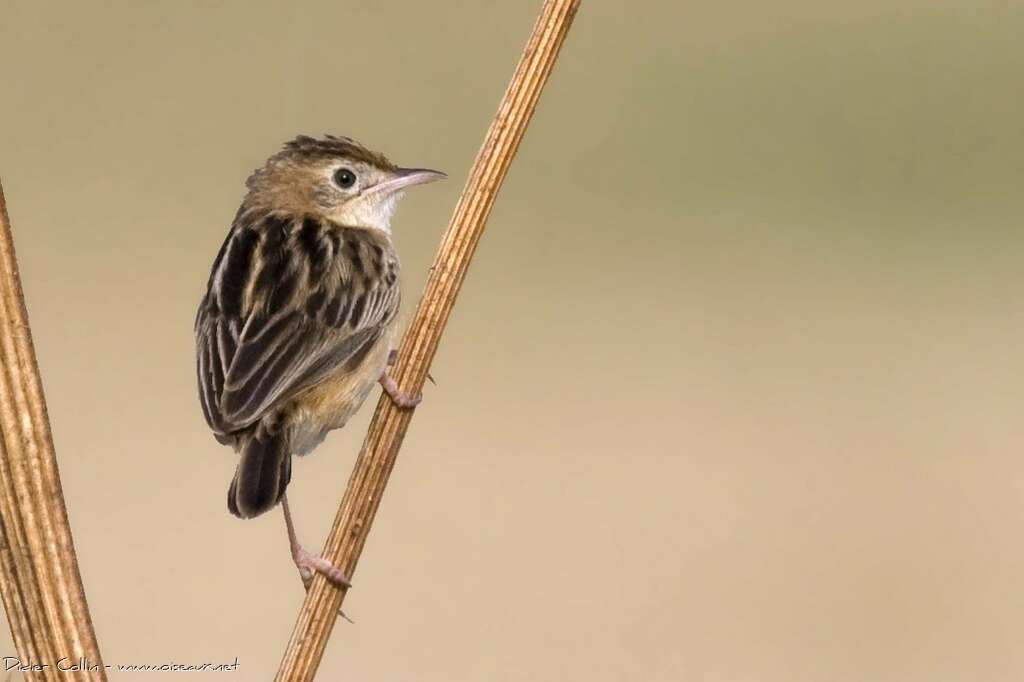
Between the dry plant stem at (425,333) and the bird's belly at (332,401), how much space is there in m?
0.43

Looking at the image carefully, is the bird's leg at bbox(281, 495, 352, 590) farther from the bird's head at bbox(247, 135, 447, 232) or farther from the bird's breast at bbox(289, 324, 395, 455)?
the bird's head at bbox(247, 135, 447, 232)

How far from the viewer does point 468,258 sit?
175 centimetres

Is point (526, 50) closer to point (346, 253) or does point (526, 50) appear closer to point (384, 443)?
point (384, 443)

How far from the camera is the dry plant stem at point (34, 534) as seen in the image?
1.05 m

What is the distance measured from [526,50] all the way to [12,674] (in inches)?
38.5

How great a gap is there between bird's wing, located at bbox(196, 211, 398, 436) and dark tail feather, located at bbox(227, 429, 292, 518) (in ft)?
0.17

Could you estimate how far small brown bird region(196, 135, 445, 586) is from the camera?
2.01 metres

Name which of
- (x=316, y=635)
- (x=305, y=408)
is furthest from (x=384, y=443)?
(x=305, y=408)

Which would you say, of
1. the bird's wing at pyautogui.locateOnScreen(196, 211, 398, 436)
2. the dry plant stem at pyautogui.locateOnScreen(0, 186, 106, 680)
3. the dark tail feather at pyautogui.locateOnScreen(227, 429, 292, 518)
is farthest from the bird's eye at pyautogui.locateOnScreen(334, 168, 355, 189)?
the dry plant stem at pyautogui.locateOnScreen(0, 186, 106, 680)

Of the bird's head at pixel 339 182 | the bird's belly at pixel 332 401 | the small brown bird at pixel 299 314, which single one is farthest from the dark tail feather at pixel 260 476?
the bird's head at pixel 339 182

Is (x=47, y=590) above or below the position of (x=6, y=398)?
below

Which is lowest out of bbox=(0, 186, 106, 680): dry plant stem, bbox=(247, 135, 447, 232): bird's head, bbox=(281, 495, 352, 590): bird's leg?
bbox=(281, 495, 352, 590): bird's leg

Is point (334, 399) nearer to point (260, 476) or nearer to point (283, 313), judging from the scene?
point (283, 313)

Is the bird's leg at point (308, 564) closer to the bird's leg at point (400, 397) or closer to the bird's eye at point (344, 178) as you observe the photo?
the bird's leg at point (400, 397)
